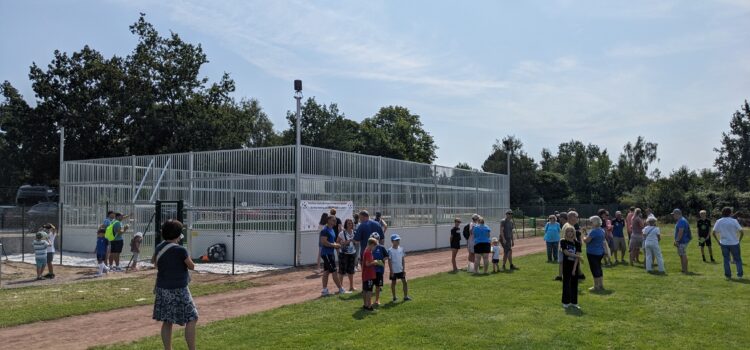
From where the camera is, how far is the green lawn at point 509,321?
7895mm

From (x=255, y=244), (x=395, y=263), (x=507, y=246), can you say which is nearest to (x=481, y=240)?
(x=507, y=246)

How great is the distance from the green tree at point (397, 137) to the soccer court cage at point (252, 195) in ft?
113

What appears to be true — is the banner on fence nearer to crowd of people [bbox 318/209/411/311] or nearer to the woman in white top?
crowd of people [bbox 318/209/411/311]

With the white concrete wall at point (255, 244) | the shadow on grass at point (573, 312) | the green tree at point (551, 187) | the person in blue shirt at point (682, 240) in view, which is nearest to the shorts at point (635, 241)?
the person in blue shirt at point (682, 240)

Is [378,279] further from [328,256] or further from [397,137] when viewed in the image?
[397,137]

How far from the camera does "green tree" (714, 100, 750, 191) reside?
63938mm

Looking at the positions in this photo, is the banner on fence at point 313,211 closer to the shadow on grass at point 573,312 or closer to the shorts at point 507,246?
the shorts at point 507,246

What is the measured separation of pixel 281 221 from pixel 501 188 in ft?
65.3

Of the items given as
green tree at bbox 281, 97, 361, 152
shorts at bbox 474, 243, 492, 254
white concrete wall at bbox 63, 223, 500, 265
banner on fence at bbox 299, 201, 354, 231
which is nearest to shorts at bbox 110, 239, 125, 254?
white concrete wall at bbox 63, 223, 500, 265

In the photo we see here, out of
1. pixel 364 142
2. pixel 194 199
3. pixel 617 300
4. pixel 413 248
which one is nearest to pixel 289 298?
pixel 617 300

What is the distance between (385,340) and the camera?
7.98 metres

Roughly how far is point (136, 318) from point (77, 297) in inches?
126

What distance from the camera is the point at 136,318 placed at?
34.2ft

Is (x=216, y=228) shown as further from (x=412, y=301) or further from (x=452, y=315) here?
(x=452, y=315)
